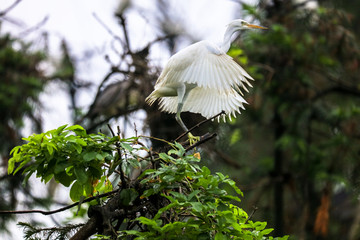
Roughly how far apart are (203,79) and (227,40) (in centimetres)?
39

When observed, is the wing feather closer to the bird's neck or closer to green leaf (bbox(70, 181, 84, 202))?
the bird's neck

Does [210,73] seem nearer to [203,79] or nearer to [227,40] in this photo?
[203,79]

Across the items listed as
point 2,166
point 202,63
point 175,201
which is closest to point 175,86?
point 202,63

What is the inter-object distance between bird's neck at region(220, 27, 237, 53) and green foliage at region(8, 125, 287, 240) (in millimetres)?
A: 949

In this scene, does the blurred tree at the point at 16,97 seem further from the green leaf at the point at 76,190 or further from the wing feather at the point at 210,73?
the green leaf at the point at 76,190

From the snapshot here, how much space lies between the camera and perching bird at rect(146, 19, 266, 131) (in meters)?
2.26

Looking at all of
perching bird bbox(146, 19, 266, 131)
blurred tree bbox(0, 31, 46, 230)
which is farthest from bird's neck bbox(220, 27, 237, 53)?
blurred tree bbox(0, 31, 46, 230)

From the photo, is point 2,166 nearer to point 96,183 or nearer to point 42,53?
point 42,53

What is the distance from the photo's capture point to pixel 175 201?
147 cm

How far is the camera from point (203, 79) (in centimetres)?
225

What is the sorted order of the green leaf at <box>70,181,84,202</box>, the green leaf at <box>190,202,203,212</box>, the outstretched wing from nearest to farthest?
the green leaf at <box>190,202,203,212</box> < the green leaf at <box>70,181,84,202</box> < the outstretched wing

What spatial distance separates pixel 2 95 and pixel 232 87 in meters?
3.49

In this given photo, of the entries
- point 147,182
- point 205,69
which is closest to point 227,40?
point 205,69

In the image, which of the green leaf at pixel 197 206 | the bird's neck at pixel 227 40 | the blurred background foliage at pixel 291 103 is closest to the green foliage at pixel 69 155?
the green leaf at pixel 197 206
